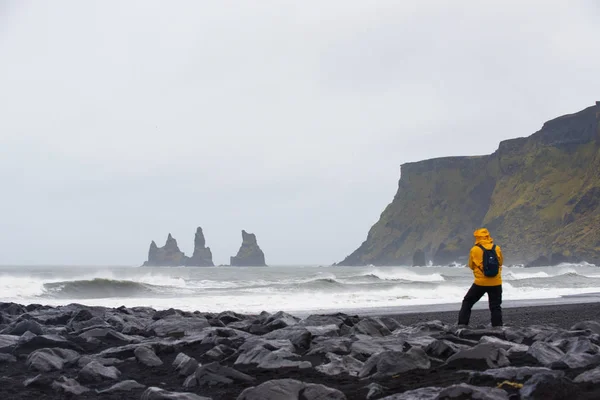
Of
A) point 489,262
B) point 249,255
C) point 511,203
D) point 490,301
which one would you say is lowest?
point 490,301

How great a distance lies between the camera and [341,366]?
5195 millimetres

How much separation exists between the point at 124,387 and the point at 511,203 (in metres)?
107

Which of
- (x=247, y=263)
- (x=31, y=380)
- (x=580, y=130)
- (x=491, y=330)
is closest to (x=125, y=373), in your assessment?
(x=31, y=380)

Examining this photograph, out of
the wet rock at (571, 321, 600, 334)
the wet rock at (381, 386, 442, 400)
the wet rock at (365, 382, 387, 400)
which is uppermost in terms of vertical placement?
the wet rock at (571, 321, 600, 334)

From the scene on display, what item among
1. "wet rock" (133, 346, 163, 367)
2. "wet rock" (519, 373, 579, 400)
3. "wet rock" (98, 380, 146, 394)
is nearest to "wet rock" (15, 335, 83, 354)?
"wet rock" (133, 346, 163, 367)

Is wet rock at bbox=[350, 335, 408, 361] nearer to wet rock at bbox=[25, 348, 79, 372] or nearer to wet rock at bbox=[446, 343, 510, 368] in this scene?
wet rock at bbox=[446, 343, 510, 368]

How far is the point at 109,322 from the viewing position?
905 centimetres

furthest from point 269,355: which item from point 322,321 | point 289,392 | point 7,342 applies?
point 7,342

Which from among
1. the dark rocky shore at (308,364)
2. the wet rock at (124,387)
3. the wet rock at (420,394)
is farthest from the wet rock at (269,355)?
the wet rock at (420,394)

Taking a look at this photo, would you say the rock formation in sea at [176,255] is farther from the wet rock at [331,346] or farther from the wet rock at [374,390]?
the wet rock at [374,390]

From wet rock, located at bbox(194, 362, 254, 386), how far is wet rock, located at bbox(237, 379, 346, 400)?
63 cm

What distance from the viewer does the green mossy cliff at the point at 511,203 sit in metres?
90.9

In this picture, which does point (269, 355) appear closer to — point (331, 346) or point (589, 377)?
point (331, 346)

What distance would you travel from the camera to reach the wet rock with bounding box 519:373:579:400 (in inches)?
142
